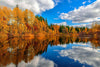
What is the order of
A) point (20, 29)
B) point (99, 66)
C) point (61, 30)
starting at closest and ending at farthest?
1. point (99, 66)
2. point (20, 29)
3. point (61, 30)

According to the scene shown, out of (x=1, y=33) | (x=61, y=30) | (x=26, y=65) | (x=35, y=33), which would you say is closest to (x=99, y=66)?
(x=26, y=65)

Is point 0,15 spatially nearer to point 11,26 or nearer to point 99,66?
point 11,26

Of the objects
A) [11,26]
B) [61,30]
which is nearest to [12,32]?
[11,26]

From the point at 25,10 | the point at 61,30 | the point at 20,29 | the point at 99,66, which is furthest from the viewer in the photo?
the point at 61,30

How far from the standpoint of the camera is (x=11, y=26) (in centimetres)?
3381

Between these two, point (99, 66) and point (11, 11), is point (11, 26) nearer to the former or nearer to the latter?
point (11, 11)

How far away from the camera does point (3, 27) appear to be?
29.7m

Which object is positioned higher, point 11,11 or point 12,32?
point 11,11

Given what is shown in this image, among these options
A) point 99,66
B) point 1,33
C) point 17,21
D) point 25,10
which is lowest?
point 99,66

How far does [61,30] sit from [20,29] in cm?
8227

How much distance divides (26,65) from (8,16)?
3692cm

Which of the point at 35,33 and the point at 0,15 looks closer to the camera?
the point at 0,15

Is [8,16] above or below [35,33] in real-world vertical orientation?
above

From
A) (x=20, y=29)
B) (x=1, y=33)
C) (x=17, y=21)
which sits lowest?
(x=1, y=33)
